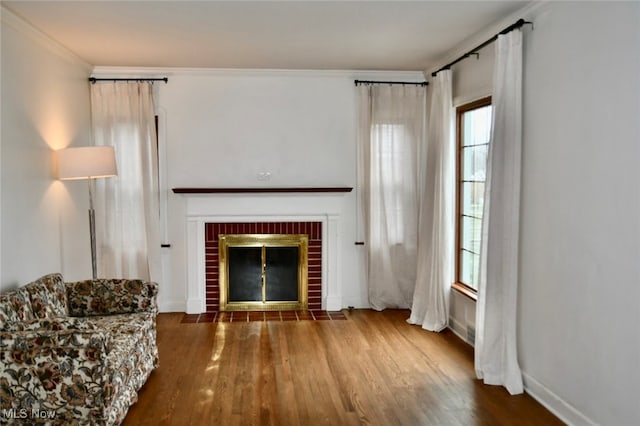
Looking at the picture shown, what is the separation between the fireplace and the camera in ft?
18.7

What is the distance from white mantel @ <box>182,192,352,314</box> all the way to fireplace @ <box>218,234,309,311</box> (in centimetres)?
21

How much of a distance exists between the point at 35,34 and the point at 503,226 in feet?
12.3

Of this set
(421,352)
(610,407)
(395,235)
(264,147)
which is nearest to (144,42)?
(264,147)

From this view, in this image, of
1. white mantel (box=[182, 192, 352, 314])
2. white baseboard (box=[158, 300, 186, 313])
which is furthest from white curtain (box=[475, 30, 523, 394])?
white baseboard (box=[158, 300, 186, 313])

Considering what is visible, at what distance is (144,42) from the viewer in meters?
4.43

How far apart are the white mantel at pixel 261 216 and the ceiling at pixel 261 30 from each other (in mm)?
1387

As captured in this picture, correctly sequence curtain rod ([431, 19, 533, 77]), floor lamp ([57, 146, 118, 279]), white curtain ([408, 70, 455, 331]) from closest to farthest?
curtain rod ([431, 19, 533, 77]) < floor lamp ([57, 146, 118, 279]) < white curtain ([408, 70, 455, 331])

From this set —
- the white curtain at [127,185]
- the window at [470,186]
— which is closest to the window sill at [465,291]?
the window at [470,186]

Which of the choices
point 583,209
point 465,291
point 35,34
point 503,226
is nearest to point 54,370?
point 35,34

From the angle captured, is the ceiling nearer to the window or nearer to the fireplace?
the window

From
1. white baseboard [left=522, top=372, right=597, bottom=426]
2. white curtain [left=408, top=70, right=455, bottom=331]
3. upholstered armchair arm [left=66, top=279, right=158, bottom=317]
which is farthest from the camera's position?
white curtain [left=408, top=70, right=455, bottom=331]

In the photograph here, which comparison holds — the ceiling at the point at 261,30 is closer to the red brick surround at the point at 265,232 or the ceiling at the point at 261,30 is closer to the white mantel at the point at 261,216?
the white mantel at the point at 261,216

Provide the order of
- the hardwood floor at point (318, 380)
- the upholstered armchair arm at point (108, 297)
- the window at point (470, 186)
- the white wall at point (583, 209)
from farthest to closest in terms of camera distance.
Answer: the window at point (470, 186), the upholstered armchair arm at point (108, 297), the hardwood floor at point (318, 380), the white wall at point (583, 209)

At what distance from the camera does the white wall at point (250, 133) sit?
18.4ft
